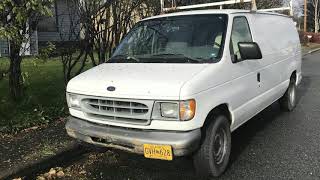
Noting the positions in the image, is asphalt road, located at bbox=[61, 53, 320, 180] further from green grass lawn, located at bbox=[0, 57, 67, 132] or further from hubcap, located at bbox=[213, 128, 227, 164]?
green grass lawn, located at bbox=[0, 57, 67, 132]

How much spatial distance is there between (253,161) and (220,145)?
74 cm

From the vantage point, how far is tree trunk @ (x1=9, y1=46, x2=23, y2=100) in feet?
23.5

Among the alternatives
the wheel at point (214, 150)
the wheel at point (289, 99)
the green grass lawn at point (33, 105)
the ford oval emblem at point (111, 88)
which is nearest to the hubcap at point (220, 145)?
the wheel at point (214, 150)

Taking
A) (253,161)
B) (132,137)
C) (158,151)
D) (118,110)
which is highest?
(118,110)

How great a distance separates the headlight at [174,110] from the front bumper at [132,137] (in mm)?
154

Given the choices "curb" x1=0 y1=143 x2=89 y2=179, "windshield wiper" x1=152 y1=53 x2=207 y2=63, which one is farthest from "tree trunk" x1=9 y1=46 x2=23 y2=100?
"windshield wiper" x1=152 y1=53 x2=207 y2=63

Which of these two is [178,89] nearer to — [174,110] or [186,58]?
[174,110]

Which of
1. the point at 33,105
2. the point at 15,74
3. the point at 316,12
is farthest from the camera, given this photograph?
the point at 316,12

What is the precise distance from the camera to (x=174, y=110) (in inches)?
173

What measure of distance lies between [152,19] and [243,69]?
1617 millimetres

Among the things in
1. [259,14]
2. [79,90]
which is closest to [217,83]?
[79,90]

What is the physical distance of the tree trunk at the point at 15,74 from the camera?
715 cm

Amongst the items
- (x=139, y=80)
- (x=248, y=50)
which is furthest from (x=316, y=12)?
(x=139, y=80)

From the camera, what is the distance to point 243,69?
5590 millimetres
